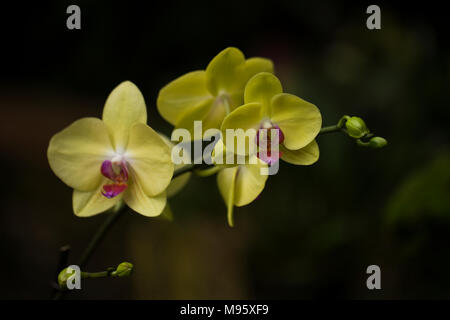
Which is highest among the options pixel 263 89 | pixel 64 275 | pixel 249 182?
pixel 263 89

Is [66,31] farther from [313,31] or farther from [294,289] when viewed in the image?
[294,289]

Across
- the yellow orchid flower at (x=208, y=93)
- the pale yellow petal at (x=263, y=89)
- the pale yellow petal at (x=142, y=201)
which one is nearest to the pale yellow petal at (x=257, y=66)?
the yellow orchid flower at (x=208, y=93)

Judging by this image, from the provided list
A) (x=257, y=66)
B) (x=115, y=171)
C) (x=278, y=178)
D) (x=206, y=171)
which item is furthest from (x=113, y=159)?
(x=278, y=178)

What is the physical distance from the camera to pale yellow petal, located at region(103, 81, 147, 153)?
58cm

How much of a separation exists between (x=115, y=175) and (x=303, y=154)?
0.79ft

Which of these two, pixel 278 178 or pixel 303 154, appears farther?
pixel 278 178

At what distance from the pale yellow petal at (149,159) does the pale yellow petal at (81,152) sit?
0.04 meters

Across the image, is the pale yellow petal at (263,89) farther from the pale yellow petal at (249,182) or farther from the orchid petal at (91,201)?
the orchid petal at (91,201)

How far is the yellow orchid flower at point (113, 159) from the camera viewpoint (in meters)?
0.57

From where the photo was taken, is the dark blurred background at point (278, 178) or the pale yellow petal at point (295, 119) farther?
the dark blurred background at point (278, 178)

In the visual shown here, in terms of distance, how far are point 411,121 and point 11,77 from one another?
2.14 meters

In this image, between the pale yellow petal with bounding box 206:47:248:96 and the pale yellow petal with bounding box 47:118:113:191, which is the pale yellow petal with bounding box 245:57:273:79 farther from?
the pale yellow petal with bounding box 47:118:113:191

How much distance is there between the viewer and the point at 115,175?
59 centimetres

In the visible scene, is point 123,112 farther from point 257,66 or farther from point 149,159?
point 257,66
